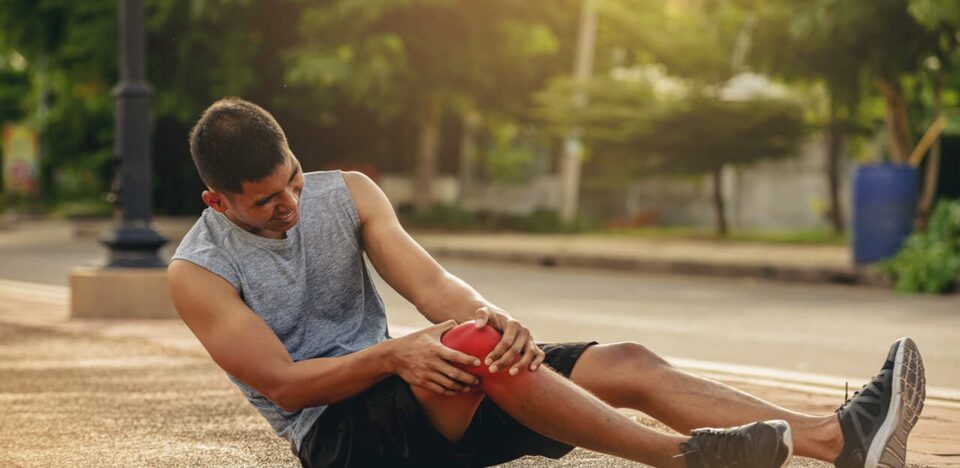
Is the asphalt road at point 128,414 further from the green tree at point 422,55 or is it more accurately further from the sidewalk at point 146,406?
the green tree at point 422,55

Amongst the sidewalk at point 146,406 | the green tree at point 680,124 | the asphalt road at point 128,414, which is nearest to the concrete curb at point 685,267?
the green tree at point 680,124

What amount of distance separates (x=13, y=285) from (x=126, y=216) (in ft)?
11.8

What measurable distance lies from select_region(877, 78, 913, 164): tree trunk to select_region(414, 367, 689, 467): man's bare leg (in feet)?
44.5

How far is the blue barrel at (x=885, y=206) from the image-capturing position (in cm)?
1473

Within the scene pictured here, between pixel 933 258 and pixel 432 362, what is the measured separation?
1066 cm


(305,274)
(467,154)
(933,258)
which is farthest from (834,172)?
(305,274)

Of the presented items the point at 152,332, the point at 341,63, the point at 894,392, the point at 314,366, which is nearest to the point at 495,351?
the point at 314,366

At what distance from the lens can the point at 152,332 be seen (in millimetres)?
8938

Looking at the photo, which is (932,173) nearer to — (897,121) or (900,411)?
(897,121)

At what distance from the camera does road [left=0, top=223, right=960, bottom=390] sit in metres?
8.18

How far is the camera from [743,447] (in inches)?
139

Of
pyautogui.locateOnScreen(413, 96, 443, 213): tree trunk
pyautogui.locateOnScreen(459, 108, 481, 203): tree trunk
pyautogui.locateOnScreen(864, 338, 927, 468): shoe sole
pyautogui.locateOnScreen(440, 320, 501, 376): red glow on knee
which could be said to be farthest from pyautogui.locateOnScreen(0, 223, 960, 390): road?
pyautogui.locateOnScreen(459, 108, 481, 203): tree trunk

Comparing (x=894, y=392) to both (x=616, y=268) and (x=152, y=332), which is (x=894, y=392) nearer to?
(x=152, y=332)

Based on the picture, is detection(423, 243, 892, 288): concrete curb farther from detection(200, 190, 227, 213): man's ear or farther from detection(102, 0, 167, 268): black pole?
detection(200, 190, 227, 213): man's ear
